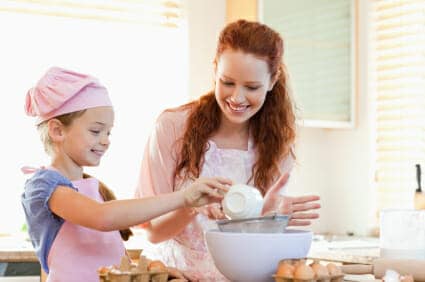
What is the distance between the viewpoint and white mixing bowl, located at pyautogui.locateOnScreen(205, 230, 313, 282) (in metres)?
1.46

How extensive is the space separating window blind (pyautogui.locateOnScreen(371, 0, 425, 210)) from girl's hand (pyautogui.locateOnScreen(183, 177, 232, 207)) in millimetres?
2623

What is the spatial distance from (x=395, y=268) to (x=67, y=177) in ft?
2.56

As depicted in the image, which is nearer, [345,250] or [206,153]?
[206,153]

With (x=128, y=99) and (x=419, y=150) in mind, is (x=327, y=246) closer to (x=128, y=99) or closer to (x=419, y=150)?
(x=419, y=150)

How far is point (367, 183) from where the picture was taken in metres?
4.27

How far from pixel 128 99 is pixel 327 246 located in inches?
49.8

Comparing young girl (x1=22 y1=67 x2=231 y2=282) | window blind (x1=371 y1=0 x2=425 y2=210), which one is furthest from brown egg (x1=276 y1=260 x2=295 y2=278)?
window blind (x1=371 y1=0 x2=425 y2=210)

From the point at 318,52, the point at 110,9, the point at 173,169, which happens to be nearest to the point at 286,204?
the point at 173,169

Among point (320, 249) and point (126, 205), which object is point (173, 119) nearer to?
point (126, 205)

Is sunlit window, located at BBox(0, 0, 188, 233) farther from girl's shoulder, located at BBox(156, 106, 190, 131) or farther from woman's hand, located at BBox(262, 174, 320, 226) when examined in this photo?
woman's hand, located at BBox(262, 174, 320, 226)

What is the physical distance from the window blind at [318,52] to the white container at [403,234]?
2.08 m

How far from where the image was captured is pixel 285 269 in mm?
1396

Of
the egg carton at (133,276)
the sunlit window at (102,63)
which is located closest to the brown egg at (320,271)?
the egg carton at (133,276)

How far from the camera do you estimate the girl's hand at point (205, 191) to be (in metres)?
1.53
